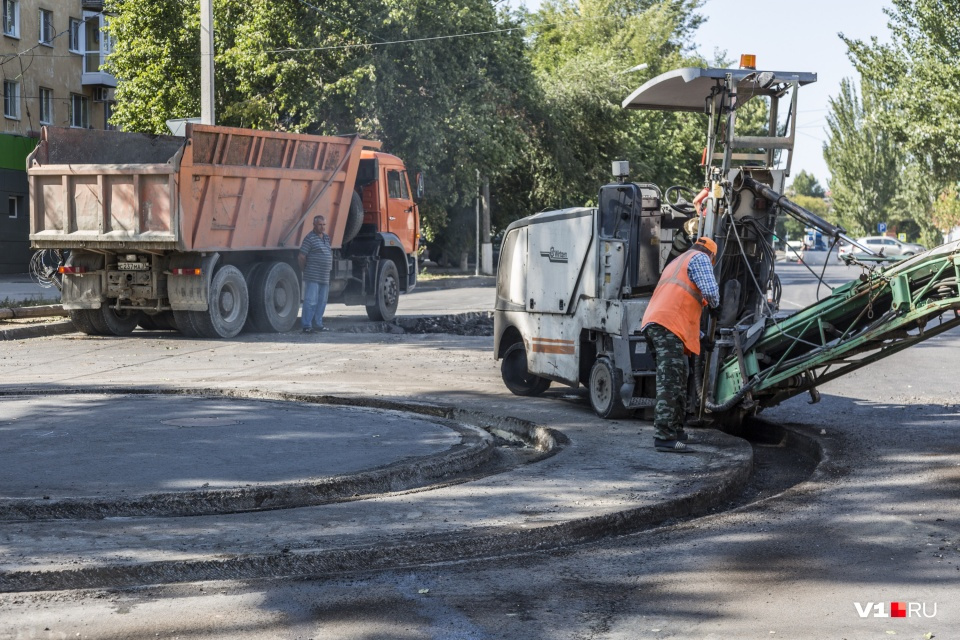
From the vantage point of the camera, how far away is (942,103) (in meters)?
36.1

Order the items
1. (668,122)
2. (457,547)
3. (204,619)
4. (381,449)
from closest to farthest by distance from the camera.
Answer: (204,619) → (457,547) → (381,449) → (668,122)

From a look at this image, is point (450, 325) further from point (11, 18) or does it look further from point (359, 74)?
point (11, 18)

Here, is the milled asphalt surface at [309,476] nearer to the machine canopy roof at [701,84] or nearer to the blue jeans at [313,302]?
the machine canopy roof at [701,84]

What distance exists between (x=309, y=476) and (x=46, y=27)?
121 ft

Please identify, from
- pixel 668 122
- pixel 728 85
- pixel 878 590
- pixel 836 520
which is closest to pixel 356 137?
pixel 728 85

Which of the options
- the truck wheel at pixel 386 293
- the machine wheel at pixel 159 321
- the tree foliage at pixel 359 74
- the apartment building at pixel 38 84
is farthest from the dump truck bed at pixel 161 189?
the apartment building at pixel 38 84

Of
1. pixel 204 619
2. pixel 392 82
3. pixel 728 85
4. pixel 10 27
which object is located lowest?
pixel 204 619

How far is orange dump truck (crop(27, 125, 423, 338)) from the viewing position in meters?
16.0

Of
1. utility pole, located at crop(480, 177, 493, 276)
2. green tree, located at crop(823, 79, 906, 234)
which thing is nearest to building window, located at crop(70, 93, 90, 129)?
utility pole, located at crop(480, 177, 493, 276)

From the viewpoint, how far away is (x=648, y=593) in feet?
16.4

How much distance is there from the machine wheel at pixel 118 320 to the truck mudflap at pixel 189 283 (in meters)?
1.26

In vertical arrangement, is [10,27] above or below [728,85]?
above

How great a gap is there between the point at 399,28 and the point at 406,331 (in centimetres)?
1551

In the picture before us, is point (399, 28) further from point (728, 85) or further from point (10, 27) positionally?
point (728, 85)
